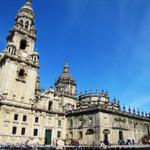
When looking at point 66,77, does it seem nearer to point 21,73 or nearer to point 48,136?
point 21,73

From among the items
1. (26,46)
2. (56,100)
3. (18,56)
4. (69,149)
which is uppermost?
(26,46)

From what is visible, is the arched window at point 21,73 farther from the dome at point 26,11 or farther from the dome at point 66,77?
the dome at point 66,77

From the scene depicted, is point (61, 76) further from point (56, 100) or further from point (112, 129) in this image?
point (112, 129)

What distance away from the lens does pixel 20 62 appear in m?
50.2

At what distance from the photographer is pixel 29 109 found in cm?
4856

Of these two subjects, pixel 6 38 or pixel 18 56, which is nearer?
pixel 18 56

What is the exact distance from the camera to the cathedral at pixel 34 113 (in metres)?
45.9

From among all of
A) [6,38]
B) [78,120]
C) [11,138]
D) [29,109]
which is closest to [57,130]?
[78,120]

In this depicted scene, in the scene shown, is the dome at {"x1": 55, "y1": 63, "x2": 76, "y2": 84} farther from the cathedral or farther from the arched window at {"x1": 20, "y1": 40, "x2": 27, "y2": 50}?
the arched window at {"x1": 20, "y1": 40, "x2": 27, "y2": 50}

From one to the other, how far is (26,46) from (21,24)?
598 centimetres

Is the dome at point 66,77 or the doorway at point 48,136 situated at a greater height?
the dome at point 66,77

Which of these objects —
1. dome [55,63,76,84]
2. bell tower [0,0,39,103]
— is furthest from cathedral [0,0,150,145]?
dome [55,63,76,84]

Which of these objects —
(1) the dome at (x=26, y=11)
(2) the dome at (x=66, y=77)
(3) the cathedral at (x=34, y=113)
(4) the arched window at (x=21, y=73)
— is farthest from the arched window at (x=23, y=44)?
(2) the dome at (x=66, y=77)

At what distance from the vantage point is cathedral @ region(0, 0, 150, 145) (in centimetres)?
4588
